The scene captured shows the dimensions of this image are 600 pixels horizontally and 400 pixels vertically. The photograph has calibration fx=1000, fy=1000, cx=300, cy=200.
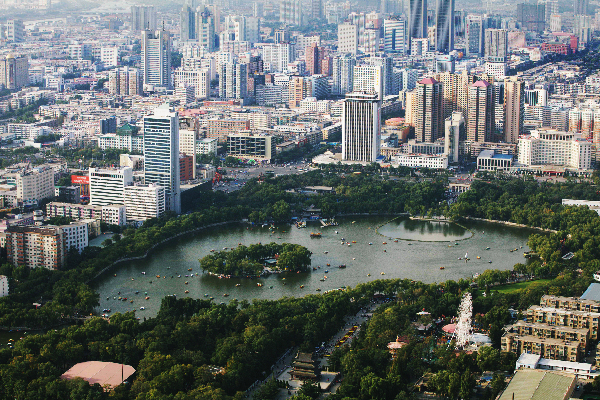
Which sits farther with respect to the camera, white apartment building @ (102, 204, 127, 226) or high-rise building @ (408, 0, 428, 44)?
high-rise building @ (408, 0, 428, 44)

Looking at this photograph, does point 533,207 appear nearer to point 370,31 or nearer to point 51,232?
point 51,232

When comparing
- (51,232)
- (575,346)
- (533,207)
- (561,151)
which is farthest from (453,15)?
(575,346)

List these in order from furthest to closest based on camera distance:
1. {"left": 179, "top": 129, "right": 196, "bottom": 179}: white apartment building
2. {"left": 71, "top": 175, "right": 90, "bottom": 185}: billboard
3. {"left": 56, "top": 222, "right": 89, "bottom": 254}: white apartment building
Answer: {"left": 179, "top": 129, "right": 196, "bottom": 179}: white apartment building
{"left": 71, "top": 175, "right": 90, "bottom": 185}: billboard
{"left": 56, "top": 222, "right": 89, "bottom": 254}: white apartment building

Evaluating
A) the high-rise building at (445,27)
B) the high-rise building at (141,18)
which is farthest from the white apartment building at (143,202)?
the high-rise building at (141,18)

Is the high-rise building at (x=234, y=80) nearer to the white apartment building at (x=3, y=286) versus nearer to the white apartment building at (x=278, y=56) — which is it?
the white apartment building at (x=278, y=56)

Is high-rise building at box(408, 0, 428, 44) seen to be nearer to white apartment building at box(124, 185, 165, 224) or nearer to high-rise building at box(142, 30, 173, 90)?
high-rise building at box(142, 30, 173, 90)

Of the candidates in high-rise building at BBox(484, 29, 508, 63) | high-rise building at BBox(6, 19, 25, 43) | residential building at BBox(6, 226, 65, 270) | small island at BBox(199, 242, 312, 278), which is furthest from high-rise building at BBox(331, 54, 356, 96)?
residential building at BBox(6, 226, 65, 270)

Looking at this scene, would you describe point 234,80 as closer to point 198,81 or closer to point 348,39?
point 198,81
